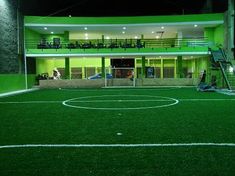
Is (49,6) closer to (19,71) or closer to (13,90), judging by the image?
(19,71)

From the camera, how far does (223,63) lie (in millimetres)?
27391

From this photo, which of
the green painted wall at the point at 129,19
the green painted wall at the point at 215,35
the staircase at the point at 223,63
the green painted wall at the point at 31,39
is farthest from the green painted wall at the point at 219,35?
the green painted wall at the point at 31,39

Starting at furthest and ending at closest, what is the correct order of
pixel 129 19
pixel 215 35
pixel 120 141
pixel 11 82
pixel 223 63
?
pixel 215 35 → pixel 129 19 → pixel 11 82 → pixel 223 63 → pixel 120 141

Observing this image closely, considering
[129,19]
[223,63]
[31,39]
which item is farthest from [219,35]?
[31,39]

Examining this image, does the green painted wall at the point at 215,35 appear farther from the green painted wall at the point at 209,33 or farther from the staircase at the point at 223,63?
the staircase at the point at 223,63

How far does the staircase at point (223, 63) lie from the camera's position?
25566 mm

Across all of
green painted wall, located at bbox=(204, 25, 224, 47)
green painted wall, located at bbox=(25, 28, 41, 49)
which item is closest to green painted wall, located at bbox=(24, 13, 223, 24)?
green painted wall, located at bbox=(204, 25, 224, 47)

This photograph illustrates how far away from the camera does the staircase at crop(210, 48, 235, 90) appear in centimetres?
2557

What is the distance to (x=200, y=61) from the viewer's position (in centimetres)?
4044

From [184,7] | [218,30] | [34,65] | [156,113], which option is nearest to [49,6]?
[34,65]

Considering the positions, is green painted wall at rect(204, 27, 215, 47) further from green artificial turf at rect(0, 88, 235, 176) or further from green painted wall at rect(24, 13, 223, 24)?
green artificial turf at rect(0, 88, 235, 176)

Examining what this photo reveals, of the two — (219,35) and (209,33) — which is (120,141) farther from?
(209,33)

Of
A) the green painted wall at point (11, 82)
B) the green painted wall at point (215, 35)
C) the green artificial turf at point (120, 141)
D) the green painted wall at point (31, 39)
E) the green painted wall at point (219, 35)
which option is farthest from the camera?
the green painted wall at point (31, 39)

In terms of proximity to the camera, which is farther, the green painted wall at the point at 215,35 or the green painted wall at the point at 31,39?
the green painted wall at the point at 31,39
